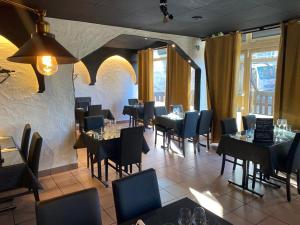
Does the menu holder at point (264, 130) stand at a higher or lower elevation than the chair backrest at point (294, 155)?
higher

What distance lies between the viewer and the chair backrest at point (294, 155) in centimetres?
283

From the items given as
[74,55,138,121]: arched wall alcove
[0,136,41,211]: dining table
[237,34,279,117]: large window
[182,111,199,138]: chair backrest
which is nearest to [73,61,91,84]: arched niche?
[74,55,138,121]: arched wall alcove

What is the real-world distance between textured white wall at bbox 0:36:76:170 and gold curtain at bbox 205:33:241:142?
3.05 metres

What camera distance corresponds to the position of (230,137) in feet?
10.9

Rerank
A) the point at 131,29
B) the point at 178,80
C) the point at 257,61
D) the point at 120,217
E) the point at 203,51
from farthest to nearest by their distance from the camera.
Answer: the point at 178,80 < the point at 203,51 < the point at 257,61 < the point at 131,29 < the point at 120,217

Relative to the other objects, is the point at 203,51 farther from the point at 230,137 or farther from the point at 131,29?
the point at 230,137

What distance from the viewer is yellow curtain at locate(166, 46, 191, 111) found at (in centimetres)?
630

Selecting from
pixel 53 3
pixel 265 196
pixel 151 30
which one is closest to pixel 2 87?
pixel 53 3

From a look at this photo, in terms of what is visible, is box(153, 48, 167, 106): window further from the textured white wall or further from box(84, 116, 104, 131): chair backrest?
the textured white wall

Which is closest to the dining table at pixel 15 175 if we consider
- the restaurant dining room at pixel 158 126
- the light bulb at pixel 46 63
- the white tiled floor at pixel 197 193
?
the restaurant dining room at pixel 158 126

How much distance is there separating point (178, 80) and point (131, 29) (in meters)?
2.54

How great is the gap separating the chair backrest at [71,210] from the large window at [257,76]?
4.39 meters

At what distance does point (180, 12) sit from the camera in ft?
11.1

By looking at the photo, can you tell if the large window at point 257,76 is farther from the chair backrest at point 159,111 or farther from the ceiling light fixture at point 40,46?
the ceiling light fixture at point 40,46
